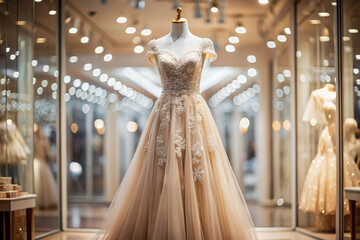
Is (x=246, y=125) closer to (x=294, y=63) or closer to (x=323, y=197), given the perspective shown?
(x=294, y=63)

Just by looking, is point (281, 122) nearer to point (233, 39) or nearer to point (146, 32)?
point (233, 39)

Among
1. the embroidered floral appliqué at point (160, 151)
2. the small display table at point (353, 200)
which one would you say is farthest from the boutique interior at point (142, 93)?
the embroidered floral appliqué at point (160, 151)

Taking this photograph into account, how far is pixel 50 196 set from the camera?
514 centimetres

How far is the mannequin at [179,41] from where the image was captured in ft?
12.7

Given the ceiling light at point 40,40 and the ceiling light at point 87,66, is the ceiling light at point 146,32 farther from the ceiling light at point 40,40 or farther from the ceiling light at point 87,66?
the ceiling light at point 40,40

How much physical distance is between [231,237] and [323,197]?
1765 millimetres

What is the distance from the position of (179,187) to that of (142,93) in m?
2.71

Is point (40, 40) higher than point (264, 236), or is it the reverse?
point (40, 40)

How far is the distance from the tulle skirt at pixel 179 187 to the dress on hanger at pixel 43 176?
1.50m

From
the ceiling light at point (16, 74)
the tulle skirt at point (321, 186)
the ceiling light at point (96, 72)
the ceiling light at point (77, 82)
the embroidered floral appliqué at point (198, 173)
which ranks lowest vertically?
the tulle skirt at point (321, 186)

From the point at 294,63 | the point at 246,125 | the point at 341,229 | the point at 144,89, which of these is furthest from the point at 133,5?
the point at 341,229

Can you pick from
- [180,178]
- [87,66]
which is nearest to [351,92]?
[180,178]

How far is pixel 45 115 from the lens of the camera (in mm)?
5039

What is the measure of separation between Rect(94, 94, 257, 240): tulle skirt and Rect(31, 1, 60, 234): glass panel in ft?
5.11
